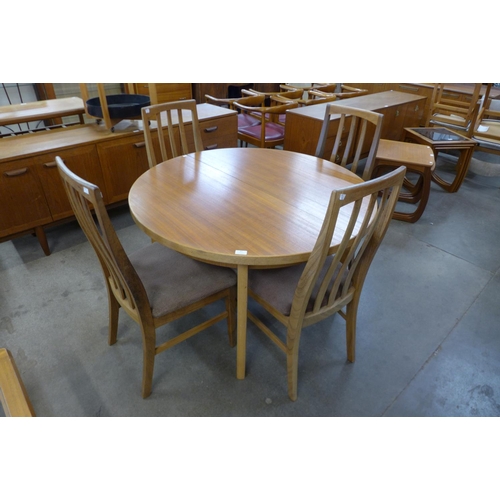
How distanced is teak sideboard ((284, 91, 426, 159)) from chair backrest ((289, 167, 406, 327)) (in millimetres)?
1701

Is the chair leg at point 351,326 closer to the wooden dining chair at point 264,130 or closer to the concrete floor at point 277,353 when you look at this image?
the concrete floor at point 277,353

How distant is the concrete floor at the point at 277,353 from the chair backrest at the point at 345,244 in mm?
444

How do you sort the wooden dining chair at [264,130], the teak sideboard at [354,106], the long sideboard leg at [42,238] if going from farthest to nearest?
the wooden dining chair at [264,130], the teak sideboard at [354,106], the long sideboard leg at [42,238]

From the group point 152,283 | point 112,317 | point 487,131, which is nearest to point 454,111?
point 487,131

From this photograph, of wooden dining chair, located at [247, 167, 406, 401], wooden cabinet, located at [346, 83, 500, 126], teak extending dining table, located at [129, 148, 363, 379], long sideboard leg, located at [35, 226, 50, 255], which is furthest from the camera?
wooden cabinet, located at [346, 83, 500, 126]

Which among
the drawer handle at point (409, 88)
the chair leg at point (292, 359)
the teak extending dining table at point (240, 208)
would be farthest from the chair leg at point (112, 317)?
the drawer handle at point (409, 88)

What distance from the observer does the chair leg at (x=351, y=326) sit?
1517 millimetres

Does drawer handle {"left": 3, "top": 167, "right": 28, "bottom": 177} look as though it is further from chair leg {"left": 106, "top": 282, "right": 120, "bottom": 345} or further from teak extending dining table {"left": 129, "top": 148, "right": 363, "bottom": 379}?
chair leg {"left": 106, "top": 282, "right": 120, "bottom": 345}

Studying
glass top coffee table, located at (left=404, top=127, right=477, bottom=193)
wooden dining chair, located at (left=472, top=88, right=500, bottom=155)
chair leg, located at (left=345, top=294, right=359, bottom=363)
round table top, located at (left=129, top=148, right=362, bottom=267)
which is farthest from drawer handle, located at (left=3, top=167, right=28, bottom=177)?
wooden dining chair, located at (left=472, top=88, right=500, bottom=155)

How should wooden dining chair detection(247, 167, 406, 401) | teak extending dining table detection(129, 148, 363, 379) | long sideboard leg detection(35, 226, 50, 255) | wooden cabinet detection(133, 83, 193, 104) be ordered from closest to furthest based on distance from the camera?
wooden dining chair detection(247, 167, 406, 401) → teak extending dining table detection(129, 148, 363, 379) → long sideboard leg detection(35, 226, 50, 255) → wooden cabinet detection(133, 83, 193, 104)

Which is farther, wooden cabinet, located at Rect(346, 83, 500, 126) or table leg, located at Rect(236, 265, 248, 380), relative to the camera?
wooden cabinet, located at Rect(346, 83, 500, 126)

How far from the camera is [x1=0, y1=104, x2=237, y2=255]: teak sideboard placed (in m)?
2.07

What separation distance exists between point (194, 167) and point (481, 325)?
181 centimetres

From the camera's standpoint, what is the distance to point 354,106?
3330 mm
